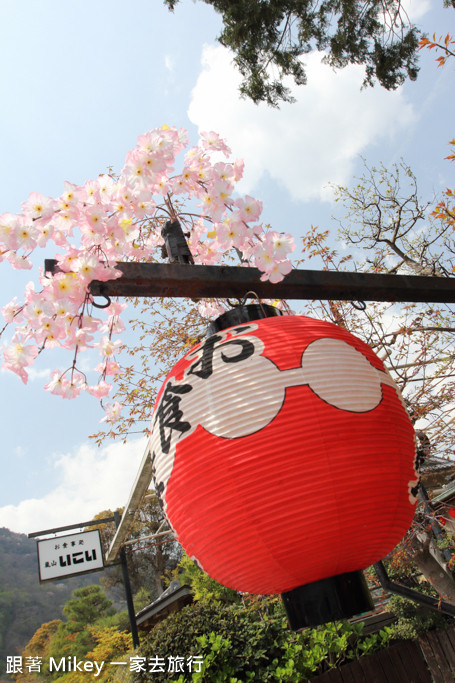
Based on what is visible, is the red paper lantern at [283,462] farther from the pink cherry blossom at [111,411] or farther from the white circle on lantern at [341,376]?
the pink cherry blossom at [111,411]

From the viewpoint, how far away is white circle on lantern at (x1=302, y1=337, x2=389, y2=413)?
118 centimetres

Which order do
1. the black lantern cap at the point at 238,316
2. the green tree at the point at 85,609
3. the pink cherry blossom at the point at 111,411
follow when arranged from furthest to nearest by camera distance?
the green tree at the point at 85,609 < the pink cherry blossom at the point at 111,411 < the black lantern cap at the point at 238,316

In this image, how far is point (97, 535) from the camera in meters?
7.85

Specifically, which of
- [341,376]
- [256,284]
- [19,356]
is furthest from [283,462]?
[19,356]

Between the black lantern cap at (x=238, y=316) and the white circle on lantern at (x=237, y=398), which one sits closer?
the white circle on lantern at (x=237, y=398)

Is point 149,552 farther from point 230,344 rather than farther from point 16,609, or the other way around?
point 230,344

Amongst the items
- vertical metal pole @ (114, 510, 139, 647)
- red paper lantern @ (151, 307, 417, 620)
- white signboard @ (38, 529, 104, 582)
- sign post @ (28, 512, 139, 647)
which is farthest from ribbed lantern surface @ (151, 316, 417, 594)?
white signboard @ (38, 529, 104, 582)

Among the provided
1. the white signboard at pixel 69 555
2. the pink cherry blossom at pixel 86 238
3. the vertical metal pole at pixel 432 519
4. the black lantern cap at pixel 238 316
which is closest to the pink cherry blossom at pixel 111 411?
the pink cherry blossom at pixel 86 238

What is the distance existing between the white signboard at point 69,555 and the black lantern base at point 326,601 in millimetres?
7466

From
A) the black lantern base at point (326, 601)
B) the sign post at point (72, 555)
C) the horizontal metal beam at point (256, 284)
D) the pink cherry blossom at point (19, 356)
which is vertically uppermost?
the sign post at point (72, 555)

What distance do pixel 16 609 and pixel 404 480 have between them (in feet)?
154

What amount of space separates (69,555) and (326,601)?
7691mm

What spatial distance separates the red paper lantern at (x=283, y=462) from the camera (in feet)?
3.56

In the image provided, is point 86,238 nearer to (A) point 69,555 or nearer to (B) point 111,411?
(B) point 111,411
